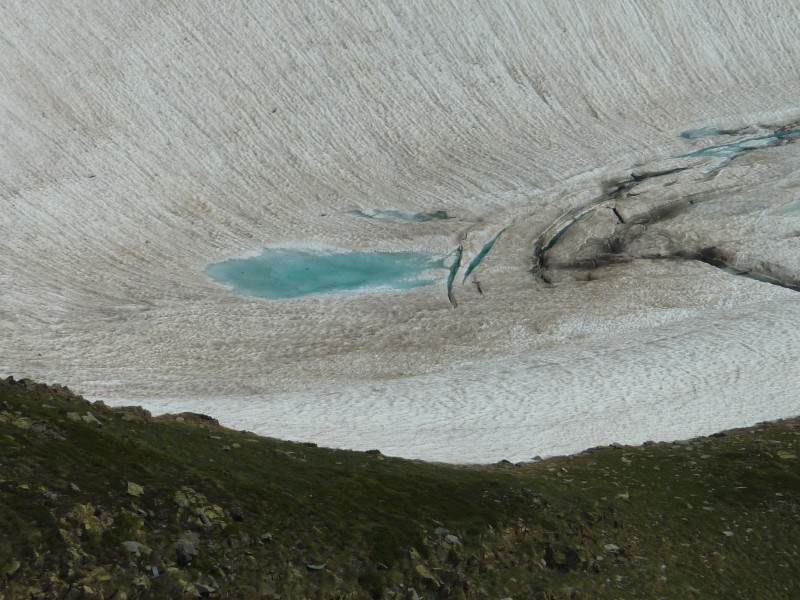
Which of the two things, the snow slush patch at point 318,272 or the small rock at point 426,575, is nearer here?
the small rock at point 426,575

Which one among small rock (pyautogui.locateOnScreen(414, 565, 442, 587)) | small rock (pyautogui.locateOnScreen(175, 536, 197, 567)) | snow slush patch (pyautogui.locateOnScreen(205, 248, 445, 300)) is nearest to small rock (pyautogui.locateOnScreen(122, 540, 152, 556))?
small rock (pyautogui.locateOnScreen(175, 536, 197, 567))

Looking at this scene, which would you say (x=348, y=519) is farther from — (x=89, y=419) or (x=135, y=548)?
(x=89, y=419)

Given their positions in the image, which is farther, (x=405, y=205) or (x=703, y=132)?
(x=703, y=132)

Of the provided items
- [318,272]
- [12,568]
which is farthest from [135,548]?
[318,272]

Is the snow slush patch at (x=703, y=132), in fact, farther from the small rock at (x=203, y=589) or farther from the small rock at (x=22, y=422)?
the small rock at (x=203, y=589)

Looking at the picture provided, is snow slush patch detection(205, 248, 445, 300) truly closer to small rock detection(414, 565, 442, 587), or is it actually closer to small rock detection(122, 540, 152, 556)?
small rock detection(414, 565, 442, 587)

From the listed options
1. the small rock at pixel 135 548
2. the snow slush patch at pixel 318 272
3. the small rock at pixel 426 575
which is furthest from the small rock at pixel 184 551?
the snow slush patch at pixel 318 272
